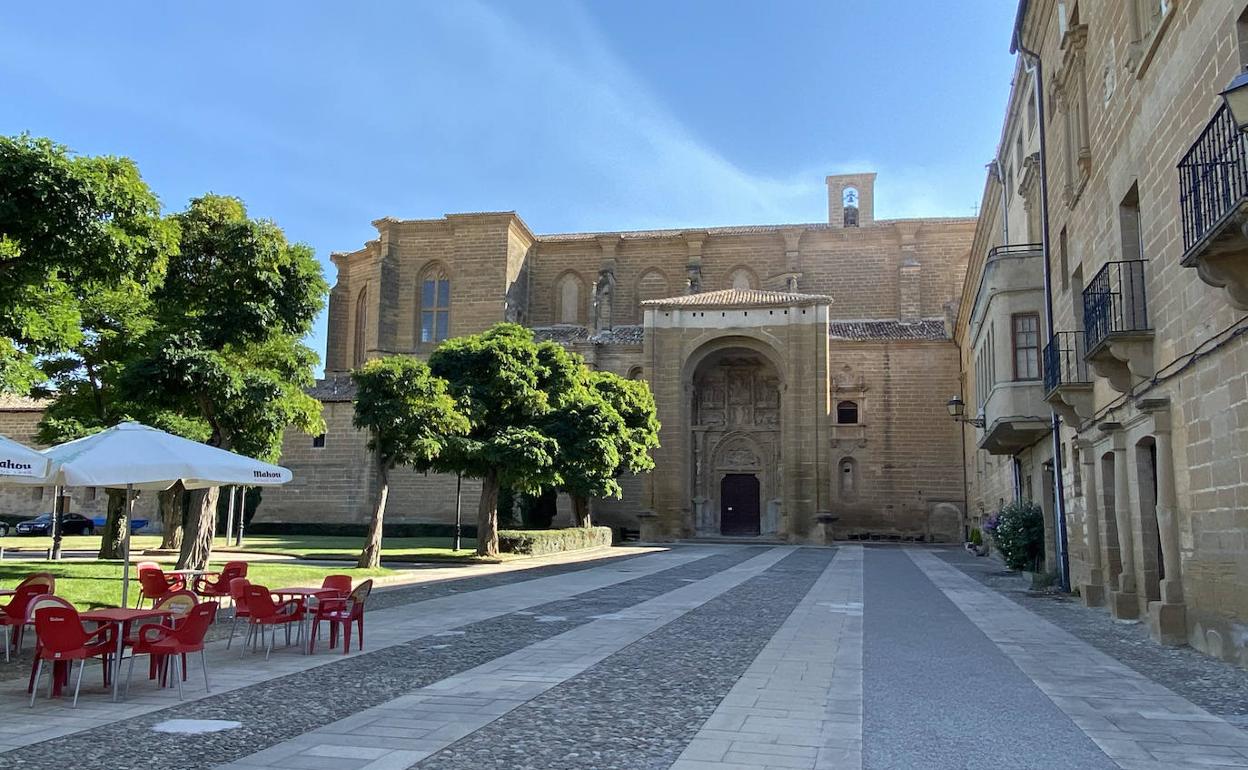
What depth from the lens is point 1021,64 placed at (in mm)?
19859

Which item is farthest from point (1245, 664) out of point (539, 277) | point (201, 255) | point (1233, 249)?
point (539, 277)

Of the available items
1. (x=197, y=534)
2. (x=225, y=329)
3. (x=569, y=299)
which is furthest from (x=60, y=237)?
(x=569, y=299)

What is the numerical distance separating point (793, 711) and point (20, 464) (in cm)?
675

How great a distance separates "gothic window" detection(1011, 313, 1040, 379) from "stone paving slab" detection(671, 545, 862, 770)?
8.74 m

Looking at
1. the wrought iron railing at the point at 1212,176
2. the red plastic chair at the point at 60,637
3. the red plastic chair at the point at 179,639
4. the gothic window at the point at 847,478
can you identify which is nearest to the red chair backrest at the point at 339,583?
the red plastic chair at the point at 179,639

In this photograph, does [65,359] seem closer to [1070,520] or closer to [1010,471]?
[1070,520]

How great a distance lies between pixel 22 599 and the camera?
324 inches

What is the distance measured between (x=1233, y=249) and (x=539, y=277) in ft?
140

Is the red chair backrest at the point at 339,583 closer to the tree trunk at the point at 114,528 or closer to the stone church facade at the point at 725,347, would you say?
the tree trunk at the point at 114,528

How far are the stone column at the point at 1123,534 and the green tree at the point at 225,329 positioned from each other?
1356 cm

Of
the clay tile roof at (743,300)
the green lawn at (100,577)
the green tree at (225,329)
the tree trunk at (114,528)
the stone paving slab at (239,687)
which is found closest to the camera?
the stone paving slab at (239,687)

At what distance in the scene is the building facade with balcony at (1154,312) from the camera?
780cm

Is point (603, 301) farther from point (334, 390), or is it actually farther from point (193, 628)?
point (193, 628)

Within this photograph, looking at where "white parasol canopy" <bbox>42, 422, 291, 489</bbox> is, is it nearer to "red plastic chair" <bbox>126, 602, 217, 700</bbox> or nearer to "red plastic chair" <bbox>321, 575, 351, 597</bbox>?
"red plastic chair" <bbox>321, 575, 351, 597</bbox>
